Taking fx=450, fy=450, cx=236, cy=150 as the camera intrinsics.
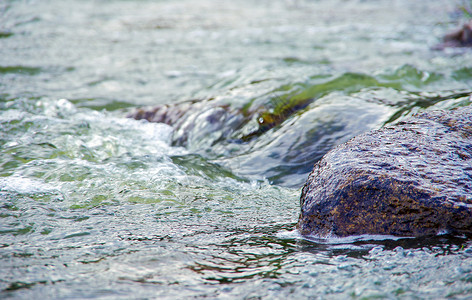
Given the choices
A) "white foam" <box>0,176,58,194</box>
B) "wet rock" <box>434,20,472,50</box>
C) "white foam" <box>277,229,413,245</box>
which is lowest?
"white foam" <box>0,176,58,194</box>

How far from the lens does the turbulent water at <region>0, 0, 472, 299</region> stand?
Answer: 244 cm

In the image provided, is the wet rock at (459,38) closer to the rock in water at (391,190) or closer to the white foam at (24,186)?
the rock in water at (391,190)

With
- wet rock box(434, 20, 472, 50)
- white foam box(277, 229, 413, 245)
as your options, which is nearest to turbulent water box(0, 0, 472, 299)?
white foam box(277, 229, 413, 245)

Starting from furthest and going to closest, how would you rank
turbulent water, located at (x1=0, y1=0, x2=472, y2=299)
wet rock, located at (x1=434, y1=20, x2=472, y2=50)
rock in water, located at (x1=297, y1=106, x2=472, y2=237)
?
wet rock, located at (x1=434, y1=20, x2=472, y2=50), rock in water, located at (x1=297, y1=106, x2=472, y2=237), turbulent water, located at (x1=0, y1=0, x2=472, y2=299)

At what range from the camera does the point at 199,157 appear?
495cm

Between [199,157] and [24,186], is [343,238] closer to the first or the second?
[199,157]

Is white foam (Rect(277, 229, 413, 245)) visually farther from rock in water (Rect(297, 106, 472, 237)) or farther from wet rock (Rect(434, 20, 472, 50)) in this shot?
wet rock (Rect(434, 20, 472, 50))

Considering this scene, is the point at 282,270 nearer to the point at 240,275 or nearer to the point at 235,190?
the point at 240,275

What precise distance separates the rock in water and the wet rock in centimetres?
732

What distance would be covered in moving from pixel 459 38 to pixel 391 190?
28.1ft

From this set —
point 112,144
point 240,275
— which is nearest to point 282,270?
point 240,275

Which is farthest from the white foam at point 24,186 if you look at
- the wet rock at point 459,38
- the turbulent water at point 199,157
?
the wet rock at point 459,38

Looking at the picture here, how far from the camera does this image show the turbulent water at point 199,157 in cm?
244

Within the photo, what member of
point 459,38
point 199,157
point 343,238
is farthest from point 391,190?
point 459,38
